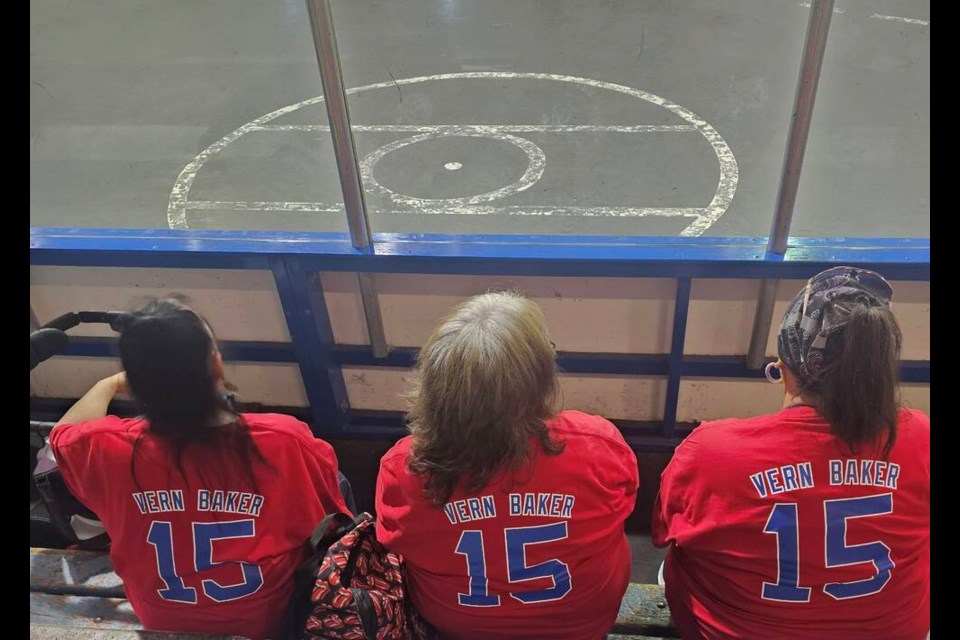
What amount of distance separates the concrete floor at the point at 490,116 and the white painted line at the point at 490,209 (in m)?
0.01

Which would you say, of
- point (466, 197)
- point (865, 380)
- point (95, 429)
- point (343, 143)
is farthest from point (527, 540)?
point (466, 197)

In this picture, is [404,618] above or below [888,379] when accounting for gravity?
below

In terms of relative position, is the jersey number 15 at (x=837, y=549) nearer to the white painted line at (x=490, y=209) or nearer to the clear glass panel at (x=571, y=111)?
the clear glass panel at (x=571, y=111)

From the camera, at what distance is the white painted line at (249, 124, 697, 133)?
450 centimetres

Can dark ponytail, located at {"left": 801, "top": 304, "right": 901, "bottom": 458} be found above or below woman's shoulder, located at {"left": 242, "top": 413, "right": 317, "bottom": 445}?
above

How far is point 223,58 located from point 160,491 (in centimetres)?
501

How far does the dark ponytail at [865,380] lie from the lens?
1399 mm

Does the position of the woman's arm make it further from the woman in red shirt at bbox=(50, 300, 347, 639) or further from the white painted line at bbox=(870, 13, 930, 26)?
the white painted line at bbox=(870, 13, 930, 26)

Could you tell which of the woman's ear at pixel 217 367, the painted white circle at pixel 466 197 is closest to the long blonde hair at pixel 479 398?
the woman's ear at pixel 217 367

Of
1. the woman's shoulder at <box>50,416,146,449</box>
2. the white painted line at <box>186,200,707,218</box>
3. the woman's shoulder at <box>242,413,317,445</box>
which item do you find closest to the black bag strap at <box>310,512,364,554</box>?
the woman's shoulder at <box>242,413,317,445</box>

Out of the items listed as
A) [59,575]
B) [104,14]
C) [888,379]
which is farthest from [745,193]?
[104,14]

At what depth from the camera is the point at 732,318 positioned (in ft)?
8.64
